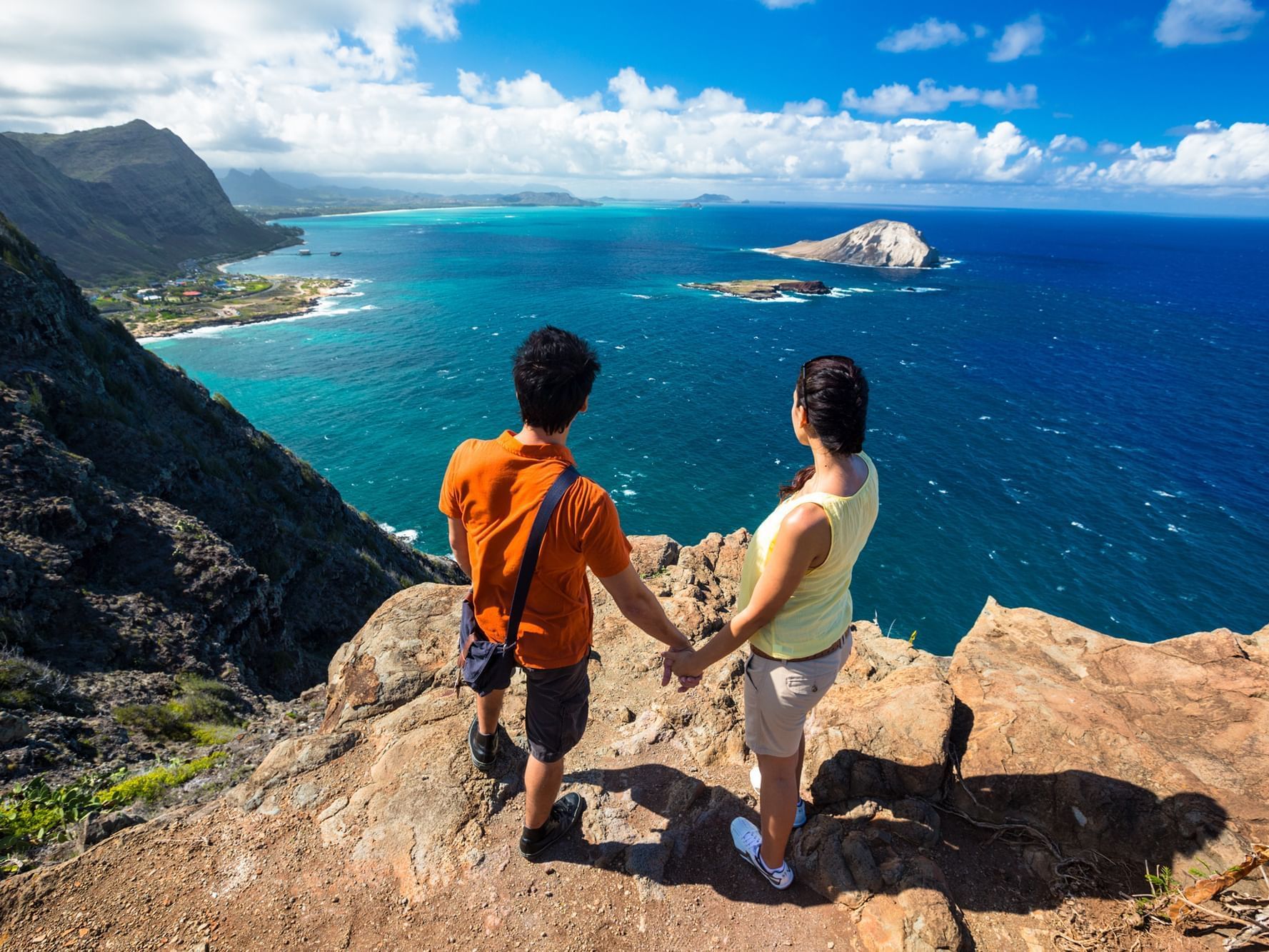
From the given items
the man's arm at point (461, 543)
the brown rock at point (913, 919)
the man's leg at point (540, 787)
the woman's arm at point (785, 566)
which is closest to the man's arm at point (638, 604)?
the woman's arm at point (785, 566)

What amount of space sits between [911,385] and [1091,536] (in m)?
28.4

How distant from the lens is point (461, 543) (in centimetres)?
470

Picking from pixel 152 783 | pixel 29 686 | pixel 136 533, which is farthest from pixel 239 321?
pixel 152 783

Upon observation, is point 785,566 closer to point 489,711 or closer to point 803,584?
point 803,584

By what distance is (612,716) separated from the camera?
7266mm

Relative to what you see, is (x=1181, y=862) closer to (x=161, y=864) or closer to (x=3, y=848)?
(x=161, y=864)

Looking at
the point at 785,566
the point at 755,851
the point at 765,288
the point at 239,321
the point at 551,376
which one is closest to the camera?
the point at 785,566

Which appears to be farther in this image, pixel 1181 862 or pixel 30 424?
pixel 30 424

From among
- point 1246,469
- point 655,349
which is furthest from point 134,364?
point 1246,469

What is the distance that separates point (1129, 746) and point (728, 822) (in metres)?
3.94

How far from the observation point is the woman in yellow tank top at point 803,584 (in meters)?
3.53

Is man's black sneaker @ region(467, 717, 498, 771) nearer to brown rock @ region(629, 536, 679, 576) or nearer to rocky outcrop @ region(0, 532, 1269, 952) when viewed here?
rocky outcrop @ region(0, 532, 1269, 952)

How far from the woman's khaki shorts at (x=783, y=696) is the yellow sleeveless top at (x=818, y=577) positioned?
14 centimetres

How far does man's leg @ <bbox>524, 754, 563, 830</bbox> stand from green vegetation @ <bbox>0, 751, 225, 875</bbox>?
14.6ft
